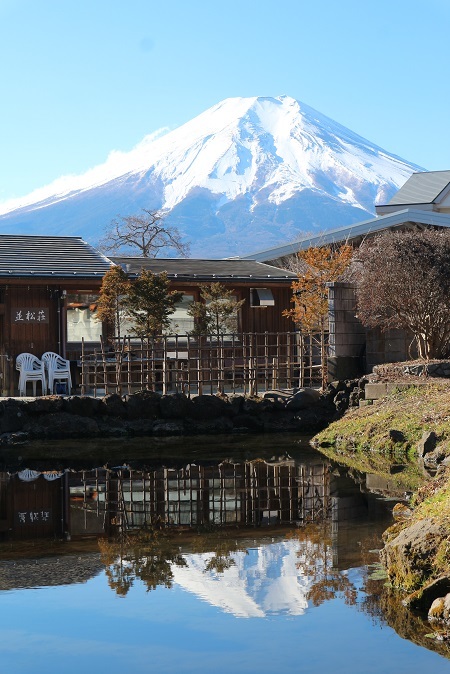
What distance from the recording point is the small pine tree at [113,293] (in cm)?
1962

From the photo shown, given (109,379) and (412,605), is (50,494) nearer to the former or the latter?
(412,605)

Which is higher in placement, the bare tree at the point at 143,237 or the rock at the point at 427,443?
the bare tree at the point at 143,237

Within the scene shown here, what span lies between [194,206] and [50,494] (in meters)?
148

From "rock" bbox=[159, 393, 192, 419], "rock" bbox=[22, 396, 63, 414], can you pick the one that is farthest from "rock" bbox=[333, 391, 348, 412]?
"rock" bbox=[22, 396, 63, 414]

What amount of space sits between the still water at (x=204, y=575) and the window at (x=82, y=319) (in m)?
8.50

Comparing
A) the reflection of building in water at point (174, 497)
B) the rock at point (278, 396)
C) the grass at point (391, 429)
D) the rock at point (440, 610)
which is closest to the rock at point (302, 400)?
the rock at point (278, 396)

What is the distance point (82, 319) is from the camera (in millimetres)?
21594

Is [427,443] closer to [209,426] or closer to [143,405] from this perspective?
[209,426]

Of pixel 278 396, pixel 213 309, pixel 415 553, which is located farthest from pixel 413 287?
pixel 415 553

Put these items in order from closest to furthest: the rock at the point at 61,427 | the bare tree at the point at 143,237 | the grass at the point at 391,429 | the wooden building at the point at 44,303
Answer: the grass at the point at 391,429 < the rock at the point at 61,427 < the wooden building at the point at 44,303 < the bare tree at the point at 143,237

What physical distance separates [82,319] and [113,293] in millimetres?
2084

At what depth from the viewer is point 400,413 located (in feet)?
48.6

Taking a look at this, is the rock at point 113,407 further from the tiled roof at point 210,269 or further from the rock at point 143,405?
the tiled roof at point 210,269

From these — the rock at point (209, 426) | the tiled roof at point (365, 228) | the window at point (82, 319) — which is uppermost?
the tiled roof at point (365, 228)
